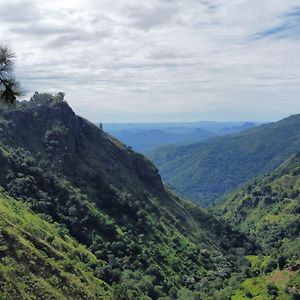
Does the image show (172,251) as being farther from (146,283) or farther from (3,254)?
(3,254)

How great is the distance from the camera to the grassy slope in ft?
302

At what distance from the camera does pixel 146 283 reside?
14462 centimetres

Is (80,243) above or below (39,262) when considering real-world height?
below

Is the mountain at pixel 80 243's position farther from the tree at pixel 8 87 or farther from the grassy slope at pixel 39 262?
the tree at pixel 8 87

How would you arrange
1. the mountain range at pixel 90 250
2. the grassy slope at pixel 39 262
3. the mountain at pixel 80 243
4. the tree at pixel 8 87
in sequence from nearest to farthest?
the tree at pixel 8 87, the grassy slope at pixel 39 262, the mountain at pixel 80 243, the mountain range at pixel 90 250

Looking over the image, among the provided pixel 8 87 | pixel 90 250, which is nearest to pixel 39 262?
pixel 90 250

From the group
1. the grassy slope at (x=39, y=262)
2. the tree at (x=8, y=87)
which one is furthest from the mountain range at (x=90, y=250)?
the tree at (x=8, y=87)

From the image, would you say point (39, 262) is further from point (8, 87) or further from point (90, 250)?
point (8, 87)

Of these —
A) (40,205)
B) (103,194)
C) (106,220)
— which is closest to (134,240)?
(106,220)

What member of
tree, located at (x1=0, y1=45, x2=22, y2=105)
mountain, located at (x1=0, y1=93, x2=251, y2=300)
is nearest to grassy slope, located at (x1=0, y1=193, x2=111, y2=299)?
mountain, located at (x1=0, y1=93, x2=251, y2=300)

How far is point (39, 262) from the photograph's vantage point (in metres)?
104

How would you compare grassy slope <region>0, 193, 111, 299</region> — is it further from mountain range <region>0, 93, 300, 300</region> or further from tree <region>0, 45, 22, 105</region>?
tree <region>0, 45, 22, 105</region>

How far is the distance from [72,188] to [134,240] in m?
31.7

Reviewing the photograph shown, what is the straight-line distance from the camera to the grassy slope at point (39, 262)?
92125mm
